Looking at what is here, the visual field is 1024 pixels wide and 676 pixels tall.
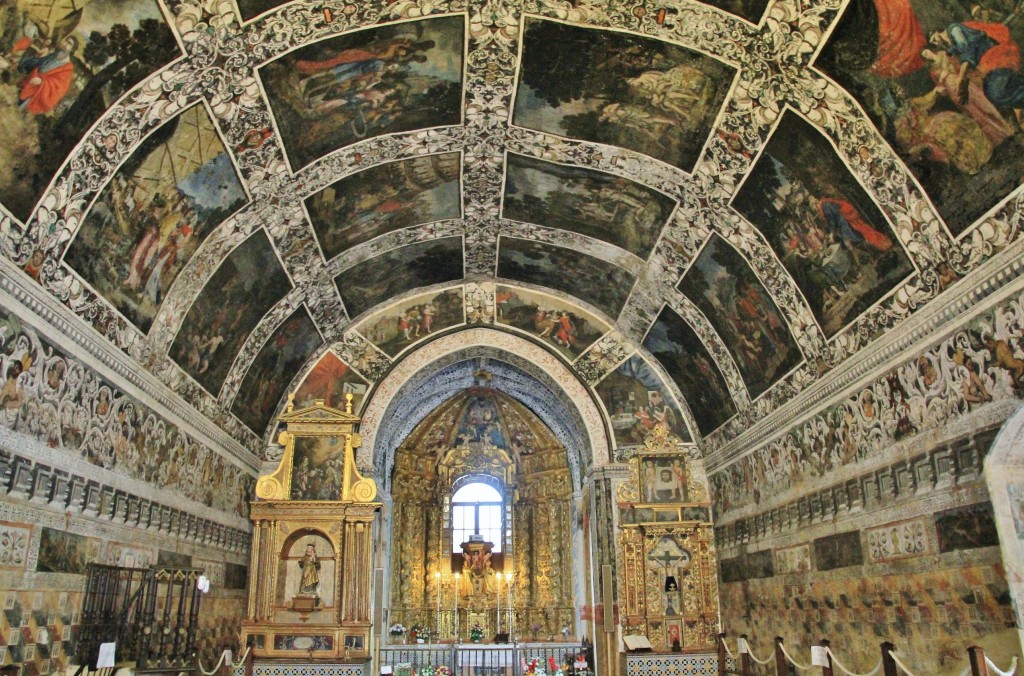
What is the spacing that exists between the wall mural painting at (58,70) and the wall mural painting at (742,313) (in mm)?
9348

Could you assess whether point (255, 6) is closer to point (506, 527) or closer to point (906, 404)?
point (906, 404)

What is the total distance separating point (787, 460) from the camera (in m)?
14.6

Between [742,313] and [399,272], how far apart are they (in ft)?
24.6

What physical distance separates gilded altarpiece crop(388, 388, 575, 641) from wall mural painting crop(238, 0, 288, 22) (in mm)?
16408

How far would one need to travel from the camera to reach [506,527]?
2642 cm

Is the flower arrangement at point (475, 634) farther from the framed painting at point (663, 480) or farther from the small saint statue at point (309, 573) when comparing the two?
the framed painting at point (663, 480)

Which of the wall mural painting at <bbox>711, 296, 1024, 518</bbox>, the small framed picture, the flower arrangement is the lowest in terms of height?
the flower arrangement

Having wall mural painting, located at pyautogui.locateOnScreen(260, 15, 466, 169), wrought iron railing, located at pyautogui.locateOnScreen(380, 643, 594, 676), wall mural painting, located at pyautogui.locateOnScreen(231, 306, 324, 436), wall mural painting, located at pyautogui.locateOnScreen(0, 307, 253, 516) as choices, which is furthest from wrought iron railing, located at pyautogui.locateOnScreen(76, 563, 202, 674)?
wrought iron railing, located at pyautogui.locateOnScreen(380, 643, 594, 676)

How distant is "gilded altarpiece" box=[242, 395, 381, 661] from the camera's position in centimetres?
1595

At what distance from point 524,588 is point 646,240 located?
552 inches

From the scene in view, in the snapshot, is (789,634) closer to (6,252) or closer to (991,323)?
(991,323)

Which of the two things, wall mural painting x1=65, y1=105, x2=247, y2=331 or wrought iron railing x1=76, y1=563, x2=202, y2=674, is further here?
wrought iron railing x1=76, y1=563, x2=202, y2=674

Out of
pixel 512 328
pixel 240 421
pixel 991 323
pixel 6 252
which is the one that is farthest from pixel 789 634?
pixel 6 252

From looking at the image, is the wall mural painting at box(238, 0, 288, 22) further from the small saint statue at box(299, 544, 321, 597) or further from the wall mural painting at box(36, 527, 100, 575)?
the small saint statue at box(299, 544, 321, 597)
